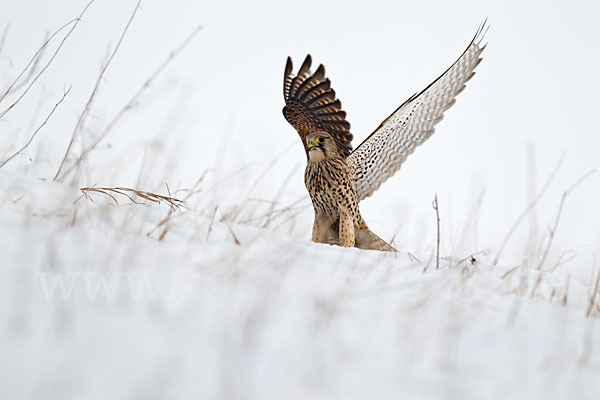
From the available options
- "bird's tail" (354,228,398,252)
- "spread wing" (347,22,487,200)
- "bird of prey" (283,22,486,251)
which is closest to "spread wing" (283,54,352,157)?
"bird of prey" (283,22,486,251)

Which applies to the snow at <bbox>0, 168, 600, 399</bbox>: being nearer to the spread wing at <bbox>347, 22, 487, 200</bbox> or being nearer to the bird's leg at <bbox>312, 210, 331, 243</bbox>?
the bird's leg at <bbox>312, 210, 331, 243</bbox>

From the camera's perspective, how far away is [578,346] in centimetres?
135

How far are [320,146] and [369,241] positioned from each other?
889 mm

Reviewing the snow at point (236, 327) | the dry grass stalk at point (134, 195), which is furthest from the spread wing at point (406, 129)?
the snow at point (236, 327)

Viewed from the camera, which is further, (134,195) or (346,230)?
(346,230)

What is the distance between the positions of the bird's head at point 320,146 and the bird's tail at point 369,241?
71 centimetres

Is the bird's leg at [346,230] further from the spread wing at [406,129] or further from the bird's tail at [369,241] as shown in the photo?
the spread wing at [406,129]

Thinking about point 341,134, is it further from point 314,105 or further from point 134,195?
point 134,195

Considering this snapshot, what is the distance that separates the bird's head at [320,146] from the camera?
3805mm

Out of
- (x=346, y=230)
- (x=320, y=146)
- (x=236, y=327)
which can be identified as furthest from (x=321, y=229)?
(x=236, y=327)

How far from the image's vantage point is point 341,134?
12.8 ft

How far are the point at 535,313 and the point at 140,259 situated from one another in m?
1.31

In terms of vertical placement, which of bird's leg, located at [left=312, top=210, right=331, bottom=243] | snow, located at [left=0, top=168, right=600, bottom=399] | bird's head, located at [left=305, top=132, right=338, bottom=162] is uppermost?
bird's head, located at [left=305, top=132, right=338, bottom=162]

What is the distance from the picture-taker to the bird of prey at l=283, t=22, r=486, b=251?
12.4ft
